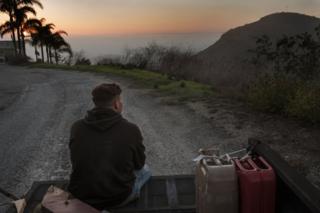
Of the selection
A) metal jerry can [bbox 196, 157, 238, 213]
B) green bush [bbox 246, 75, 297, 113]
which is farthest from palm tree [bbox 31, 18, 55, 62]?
metal jerry can [bbox 196, 157, 238, 213]

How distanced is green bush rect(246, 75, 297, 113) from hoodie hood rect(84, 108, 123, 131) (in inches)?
234

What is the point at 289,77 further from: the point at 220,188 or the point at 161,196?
the point at 220,188

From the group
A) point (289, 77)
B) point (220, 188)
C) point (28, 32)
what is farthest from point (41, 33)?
point (220, 188)

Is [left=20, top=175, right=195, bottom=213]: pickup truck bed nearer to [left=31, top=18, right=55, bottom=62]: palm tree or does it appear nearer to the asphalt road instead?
the asphalt road

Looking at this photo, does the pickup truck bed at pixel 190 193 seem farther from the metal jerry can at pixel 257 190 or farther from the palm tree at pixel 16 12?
the palm tree at pixel 16 12

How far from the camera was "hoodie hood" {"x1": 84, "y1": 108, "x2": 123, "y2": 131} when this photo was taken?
10.9ft

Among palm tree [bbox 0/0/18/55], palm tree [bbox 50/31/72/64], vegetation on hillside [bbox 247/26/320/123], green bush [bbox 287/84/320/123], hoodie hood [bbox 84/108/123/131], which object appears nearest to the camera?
hoodie hood [bbox 84/108/123/131]

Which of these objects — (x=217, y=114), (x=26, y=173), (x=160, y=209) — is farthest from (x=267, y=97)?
(x=160, y=209)

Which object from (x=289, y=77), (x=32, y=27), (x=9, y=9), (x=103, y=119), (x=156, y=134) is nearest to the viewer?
(x=103, y=119)

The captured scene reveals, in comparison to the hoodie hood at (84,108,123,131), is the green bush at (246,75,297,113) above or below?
below

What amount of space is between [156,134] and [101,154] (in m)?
4.35

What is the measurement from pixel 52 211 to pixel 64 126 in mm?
5590

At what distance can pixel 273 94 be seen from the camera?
350 inches

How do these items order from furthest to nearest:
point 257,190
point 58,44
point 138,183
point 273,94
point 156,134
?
1. point 58,44
2. point 273,94
3. point 156,134
4. point 138,183
5. point 257,190
